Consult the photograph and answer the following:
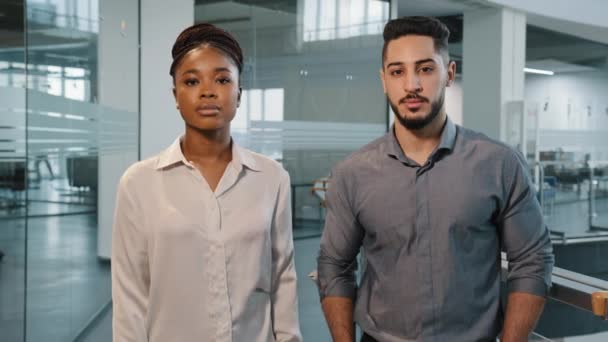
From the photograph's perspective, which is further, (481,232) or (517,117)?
(517,117)

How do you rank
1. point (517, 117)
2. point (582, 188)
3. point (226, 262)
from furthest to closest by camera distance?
1. point (582, 188)
2. point (517, 117)
3. point (226, 262)

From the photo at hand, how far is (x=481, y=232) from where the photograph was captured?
1.47 m

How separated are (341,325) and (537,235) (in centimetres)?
50

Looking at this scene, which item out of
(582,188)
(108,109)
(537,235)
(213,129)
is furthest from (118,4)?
(582,188)

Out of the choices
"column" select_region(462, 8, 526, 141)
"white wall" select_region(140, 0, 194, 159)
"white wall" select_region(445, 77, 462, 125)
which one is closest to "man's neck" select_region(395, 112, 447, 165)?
"white wall" select_region(140, 0, 194, 159)

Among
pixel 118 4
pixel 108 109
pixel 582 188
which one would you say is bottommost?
pixel 582 188

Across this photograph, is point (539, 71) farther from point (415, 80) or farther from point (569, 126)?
point (415, 80)

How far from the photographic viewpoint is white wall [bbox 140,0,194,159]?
575cm

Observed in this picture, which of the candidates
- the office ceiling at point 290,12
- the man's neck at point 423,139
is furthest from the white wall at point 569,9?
the man's neck at point 423,139

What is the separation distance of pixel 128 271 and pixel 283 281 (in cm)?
36

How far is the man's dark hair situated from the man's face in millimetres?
12

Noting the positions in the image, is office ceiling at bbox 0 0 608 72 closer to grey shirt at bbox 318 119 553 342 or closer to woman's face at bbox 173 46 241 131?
woman's face at bbox 173 46 241 131

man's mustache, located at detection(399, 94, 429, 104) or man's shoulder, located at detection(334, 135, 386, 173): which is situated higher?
man's mustache, located at detection(399, 94, 429, 104)

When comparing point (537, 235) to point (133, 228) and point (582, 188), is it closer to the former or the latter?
point (133, 228)
